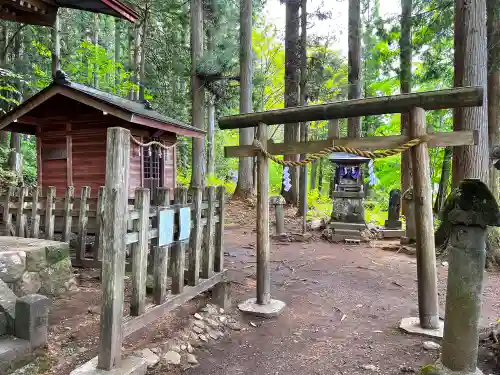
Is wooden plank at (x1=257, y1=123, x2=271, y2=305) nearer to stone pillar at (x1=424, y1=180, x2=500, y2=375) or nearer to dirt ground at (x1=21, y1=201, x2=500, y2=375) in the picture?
dirt ground at (x1=21, y1=201, x2=500, y2=375)

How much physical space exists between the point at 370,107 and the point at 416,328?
2918 mm

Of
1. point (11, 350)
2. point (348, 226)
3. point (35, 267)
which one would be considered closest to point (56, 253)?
point (35, 267)

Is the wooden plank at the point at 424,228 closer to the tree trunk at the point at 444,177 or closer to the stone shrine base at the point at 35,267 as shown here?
the stone shrine base at the point at 35,267

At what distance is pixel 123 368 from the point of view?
3.10 m

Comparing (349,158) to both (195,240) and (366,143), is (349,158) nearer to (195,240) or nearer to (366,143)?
(366,143)

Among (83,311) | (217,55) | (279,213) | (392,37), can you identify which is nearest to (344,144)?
(83,311)

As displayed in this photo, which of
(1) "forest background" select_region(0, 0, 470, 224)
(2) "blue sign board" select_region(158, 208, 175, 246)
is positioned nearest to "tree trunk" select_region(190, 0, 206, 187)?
(1) "forest background" select_region(0, 0, 470, 224)

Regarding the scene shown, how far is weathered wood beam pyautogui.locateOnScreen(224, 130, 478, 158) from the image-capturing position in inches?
156

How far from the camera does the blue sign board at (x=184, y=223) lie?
4.16 m

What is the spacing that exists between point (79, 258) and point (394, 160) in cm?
1789

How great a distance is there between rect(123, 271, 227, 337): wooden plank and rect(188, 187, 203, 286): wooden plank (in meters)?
0.15

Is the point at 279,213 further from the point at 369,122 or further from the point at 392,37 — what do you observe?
the point at 369,122

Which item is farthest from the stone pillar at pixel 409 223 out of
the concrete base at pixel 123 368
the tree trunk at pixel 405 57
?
the concrete base at pixel 123 368

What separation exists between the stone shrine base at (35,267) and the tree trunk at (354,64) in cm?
1181
